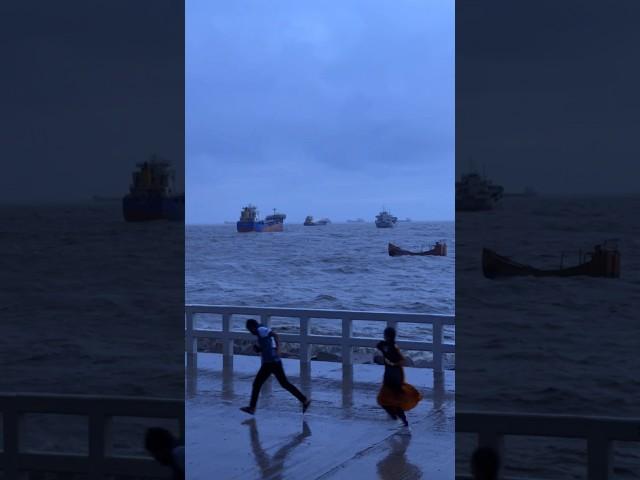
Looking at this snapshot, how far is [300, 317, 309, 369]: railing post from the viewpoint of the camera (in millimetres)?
11328

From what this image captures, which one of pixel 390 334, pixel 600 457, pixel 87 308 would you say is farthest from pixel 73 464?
pixel 600 457

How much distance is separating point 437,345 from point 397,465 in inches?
143

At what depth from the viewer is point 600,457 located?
5.42 m

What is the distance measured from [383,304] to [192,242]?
14.2 meters

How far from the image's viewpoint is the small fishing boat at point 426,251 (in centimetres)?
4507

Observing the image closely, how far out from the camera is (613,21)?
732 cm

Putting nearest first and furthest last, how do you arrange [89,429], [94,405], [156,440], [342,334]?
[156,440], [94,405], [89,429], [342,334]

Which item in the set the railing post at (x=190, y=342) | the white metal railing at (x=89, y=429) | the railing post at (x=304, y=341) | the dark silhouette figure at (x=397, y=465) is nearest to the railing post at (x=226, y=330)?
the railing post at (x=190, y=342)

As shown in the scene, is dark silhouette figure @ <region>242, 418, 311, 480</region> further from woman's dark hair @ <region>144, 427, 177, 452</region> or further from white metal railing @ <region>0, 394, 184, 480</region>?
woman's dark hair @ <region>144, 427, 177, 452</region>

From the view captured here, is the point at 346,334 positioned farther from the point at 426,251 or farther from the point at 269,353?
the point at 426,251

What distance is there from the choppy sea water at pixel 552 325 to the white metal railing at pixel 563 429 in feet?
4.02

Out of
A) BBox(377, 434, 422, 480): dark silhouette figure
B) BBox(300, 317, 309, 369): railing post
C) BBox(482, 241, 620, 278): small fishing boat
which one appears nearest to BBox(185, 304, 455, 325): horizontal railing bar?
BBox(300, 317, 309, 369): railing post

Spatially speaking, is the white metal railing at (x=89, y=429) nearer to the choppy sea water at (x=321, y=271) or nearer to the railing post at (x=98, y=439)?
the railing post at (x=98, y=439)

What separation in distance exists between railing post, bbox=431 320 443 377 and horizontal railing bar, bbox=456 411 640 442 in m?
4.74
